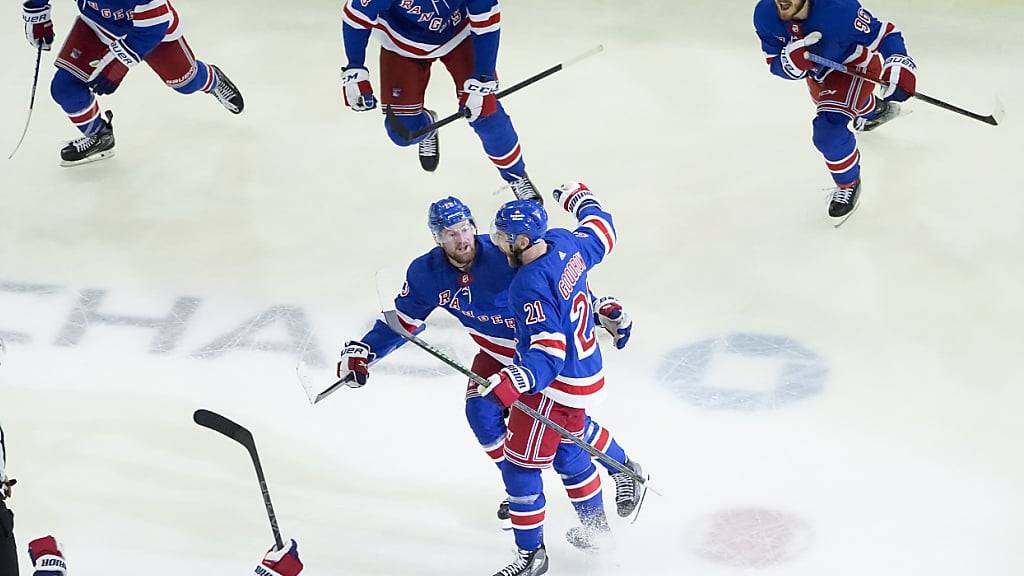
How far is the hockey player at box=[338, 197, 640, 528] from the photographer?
397cm

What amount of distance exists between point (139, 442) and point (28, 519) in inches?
17.4

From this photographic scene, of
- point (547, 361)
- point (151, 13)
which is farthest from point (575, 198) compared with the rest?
point (151, 13)

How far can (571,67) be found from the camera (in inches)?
270

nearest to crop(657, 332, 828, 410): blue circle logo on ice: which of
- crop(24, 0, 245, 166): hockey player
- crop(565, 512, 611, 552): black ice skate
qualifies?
crop(565, 512, 611, 552): black ice skate

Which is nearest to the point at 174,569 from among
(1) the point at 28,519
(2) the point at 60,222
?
(1) the point at 28,519

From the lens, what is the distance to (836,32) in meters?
5.20

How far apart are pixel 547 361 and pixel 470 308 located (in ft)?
1.33

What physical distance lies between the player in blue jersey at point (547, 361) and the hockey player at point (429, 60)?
1178 mm

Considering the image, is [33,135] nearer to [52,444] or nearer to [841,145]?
[52,444]

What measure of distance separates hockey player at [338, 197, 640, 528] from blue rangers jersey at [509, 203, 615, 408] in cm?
12

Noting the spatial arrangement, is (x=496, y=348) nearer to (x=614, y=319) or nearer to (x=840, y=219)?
(x=614, y=319)

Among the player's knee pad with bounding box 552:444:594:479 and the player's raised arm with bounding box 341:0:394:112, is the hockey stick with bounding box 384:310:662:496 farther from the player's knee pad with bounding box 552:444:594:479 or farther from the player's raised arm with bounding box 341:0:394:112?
the player's raised arm with bounding box 341:0:394:112

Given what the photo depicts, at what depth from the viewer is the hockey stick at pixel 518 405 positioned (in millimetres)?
3832

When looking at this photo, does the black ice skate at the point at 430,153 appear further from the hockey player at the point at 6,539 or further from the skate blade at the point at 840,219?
the hockey player at the point at 6,539
